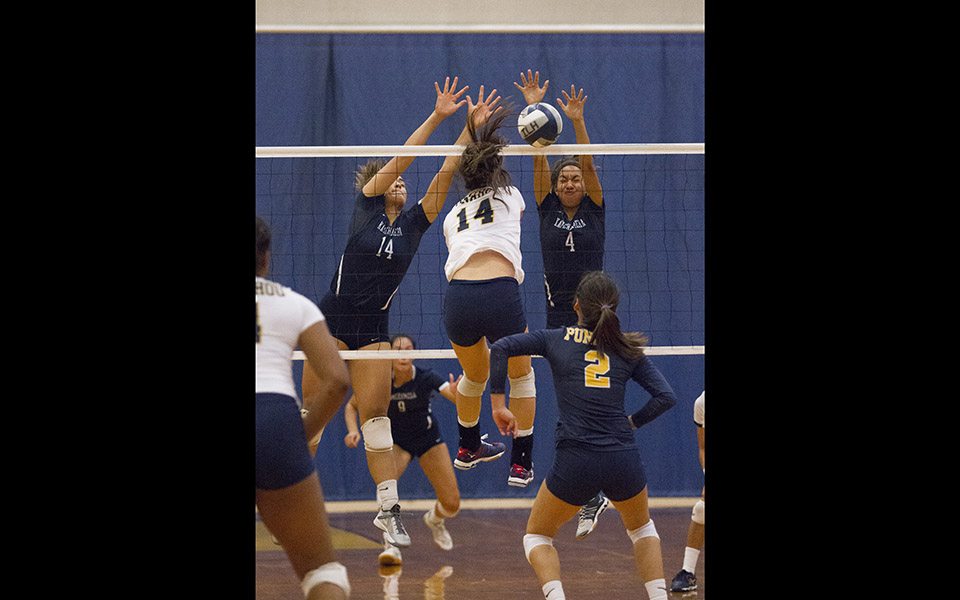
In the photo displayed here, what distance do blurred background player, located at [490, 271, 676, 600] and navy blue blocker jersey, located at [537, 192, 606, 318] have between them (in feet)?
3.72

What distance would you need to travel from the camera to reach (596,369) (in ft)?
15.1

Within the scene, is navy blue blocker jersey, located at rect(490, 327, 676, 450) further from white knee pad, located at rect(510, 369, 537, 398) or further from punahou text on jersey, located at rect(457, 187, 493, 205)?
white knee pad, located at rect(510, 369, 537, 398)

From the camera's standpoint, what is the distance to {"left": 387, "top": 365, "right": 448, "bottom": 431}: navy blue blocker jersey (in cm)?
696

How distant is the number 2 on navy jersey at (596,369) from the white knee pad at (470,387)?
1177 millimetres

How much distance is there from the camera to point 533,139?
5.32 meters

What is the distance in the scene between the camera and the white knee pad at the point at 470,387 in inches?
225

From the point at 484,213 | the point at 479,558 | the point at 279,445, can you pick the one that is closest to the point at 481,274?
the point at 484,213

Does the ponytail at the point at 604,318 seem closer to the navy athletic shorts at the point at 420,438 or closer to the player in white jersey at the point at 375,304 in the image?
the player in white jersey at the point at 375,304

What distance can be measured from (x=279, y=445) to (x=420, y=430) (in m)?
3.50


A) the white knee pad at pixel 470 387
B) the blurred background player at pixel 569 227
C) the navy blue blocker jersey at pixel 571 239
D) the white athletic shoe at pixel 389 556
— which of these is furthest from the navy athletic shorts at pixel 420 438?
the navy blue blocker jersey at pixel 571 239

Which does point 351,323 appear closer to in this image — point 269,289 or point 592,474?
point 592,474

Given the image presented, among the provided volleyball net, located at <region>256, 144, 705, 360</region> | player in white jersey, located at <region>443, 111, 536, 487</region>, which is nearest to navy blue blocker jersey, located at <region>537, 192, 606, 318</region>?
player in white jersey, located at <region>443, 111, 536, 487</region>
